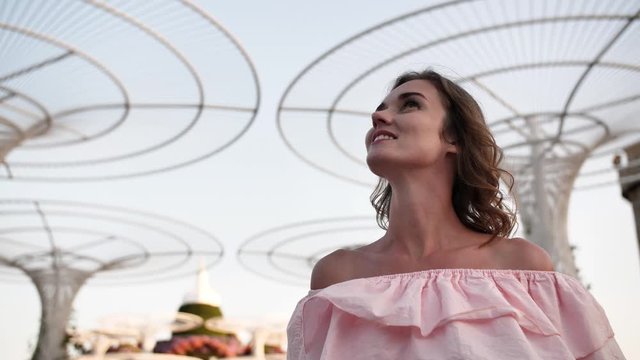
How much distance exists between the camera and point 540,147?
17500 mm

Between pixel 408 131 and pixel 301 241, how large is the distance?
90.4 feet

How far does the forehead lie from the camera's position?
10.1ft

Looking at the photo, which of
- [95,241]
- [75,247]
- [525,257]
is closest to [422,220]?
[525,257]

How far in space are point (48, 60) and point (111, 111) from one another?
8.27 feet

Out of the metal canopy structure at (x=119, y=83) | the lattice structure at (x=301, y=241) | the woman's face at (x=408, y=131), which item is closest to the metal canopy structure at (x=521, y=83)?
the metal canopy structure at (x=119, y=83)

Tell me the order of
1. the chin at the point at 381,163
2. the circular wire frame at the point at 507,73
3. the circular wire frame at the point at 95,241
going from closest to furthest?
the chin at the point at 381,163 < the circular wire frame at the point at 507,73 < the circular wire frame at the point at 95,241

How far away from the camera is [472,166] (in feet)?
9.99

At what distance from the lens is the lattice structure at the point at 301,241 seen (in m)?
29.5

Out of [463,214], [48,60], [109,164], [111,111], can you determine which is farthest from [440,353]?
[109,164]

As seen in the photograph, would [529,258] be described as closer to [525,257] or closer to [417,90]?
[525,257]

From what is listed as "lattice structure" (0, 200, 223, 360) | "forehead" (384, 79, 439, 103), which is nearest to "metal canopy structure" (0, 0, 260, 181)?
"lattice structure" (0, 200, 223, 360)

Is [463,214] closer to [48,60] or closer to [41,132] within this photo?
[48,60]

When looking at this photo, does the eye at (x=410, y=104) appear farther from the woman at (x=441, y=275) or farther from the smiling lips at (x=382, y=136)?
the smiling lips at (x=382, y=136)

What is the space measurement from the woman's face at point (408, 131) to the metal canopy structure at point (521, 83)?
8.18 m
